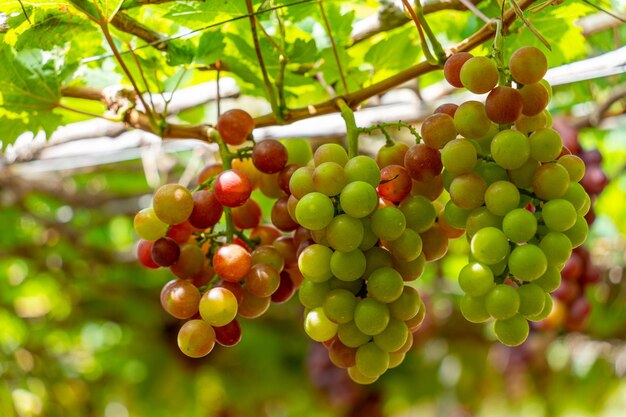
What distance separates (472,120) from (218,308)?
27 centimetres

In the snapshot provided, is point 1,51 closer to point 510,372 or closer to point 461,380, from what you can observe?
point 510,372

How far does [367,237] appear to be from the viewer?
2.12 feet

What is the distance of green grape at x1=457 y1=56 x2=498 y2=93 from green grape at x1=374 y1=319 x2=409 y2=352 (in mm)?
208

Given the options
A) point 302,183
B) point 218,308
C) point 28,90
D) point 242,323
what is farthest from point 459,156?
point 242,323

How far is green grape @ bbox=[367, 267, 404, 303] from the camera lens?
2.06 feet

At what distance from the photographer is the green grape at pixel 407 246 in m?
0.64

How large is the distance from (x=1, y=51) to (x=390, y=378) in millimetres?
2136

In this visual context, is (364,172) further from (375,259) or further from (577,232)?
(577,232)

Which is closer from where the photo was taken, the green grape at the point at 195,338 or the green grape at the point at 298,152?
the green grape at the point at 195,338

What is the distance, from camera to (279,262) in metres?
0.74

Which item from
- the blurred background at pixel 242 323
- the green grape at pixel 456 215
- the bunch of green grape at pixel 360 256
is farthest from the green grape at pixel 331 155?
the blurred background at pixel 242 323

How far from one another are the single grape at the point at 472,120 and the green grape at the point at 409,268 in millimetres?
121

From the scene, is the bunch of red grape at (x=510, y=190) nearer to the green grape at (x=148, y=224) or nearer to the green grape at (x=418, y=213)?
the green grape at (x=418, y=213)

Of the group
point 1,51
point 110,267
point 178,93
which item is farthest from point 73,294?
point 1,51
